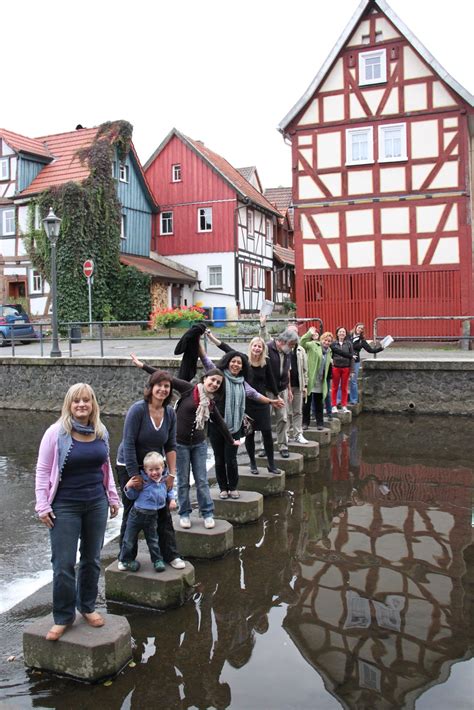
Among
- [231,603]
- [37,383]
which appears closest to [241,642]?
[231,603]

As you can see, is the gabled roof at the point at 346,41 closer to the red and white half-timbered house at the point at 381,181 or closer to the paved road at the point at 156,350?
the red and white half-timbered house at the point at 381,181

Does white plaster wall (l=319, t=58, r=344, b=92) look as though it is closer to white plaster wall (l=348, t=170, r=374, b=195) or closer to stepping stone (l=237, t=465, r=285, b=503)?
white plaster wall (l=348, t=170, r=374, b=195)

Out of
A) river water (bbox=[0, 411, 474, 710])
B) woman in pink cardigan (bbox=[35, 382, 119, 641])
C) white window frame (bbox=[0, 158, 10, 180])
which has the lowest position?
river water (bbox=[0, 411, 474, 710])

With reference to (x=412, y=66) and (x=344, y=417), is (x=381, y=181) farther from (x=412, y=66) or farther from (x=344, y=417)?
(x=344, y=417)

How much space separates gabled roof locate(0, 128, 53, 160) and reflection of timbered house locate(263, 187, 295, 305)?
589 inches

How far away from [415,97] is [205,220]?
1661 centimetres

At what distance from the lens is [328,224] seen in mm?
21859

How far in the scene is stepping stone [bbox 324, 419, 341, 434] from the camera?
1123cm

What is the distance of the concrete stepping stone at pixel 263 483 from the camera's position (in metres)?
7.59

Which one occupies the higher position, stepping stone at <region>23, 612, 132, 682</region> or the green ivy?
the green ivy

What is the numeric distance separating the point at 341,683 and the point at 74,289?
2715cm

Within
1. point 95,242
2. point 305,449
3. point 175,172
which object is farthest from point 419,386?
point 175,172

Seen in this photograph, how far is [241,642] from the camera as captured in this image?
13.7 ft

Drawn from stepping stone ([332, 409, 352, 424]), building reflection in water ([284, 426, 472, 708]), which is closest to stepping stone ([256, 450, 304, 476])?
building reflection in water ([284, 426, 472, 708])
